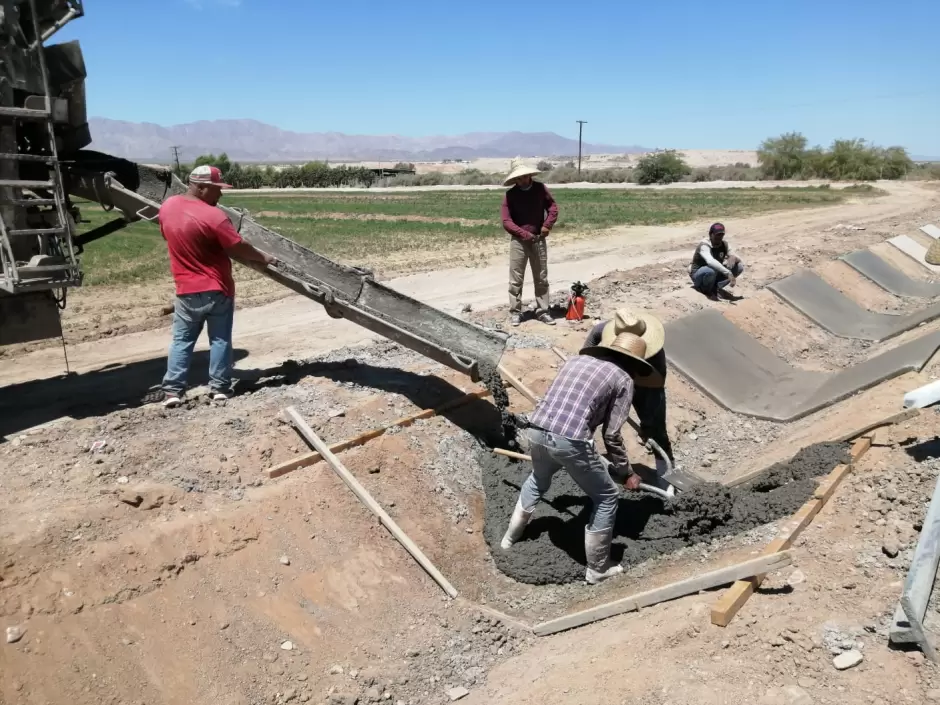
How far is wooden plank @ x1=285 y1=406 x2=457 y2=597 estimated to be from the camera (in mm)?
Answer: 5164

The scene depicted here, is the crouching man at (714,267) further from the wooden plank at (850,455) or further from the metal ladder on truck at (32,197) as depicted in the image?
the metal ladder on truck at (32,197)

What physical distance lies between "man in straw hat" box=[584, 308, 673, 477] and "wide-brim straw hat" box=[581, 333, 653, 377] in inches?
11.1

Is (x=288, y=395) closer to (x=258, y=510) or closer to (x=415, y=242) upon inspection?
(x=258, y=510)

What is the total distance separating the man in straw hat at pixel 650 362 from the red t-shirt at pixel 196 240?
117 inches

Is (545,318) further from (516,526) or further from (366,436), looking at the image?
(516,526)

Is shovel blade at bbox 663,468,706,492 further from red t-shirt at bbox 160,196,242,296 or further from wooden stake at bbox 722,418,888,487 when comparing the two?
red t-shirt at bbox 160,196,242,296

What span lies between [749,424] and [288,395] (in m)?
4.99

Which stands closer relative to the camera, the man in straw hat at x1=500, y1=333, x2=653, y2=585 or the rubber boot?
the man in straw hat at x1=500, y1=333, x2=653, y2=585

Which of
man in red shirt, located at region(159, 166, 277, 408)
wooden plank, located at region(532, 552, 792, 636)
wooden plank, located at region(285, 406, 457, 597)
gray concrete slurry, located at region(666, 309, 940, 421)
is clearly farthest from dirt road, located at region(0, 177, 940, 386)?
wooden plank, located at region(532, 552, 792, 636)

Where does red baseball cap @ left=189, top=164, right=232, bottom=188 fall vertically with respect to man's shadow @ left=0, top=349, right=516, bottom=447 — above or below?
above

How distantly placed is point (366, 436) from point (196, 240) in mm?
2038

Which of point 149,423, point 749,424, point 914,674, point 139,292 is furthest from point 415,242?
point 914,674

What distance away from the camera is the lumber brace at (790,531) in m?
3.98

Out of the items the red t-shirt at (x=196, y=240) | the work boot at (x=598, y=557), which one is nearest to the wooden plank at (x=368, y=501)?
the work boot at (x=598, y=557)
